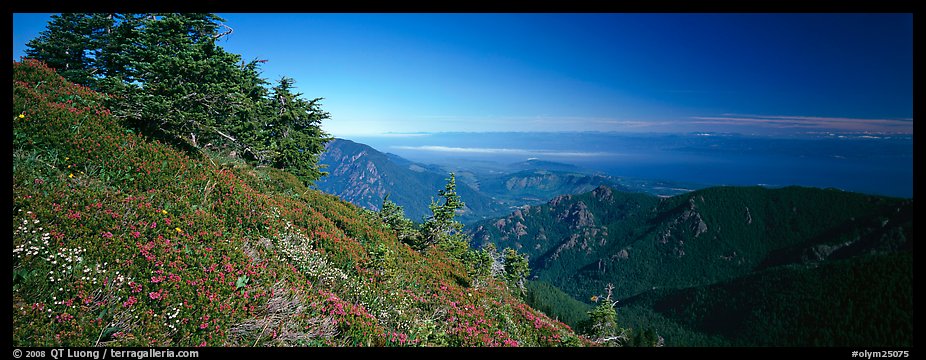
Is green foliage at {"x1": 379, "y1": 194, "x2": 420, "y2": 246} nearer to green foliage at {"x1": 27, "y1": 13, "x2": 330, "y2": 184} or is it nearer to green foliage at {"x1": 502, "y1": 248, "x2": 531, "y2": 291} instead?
green foliage at {"x1": 27, "y1": 13, "x2": 330, "y2": 184}

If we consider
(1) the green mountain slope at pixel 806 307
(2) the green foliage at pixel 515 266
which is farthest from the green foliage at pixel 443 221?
(1) the green mountain slope at pixel 806 307

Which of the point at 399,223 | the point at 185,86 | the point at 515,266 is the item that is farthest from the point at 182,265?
the point at 515,266

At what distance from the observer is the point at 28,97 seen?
432 inches

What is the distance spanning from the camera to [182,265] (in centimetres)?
617

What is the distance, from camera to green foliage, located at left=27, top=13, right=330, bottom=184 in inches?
503

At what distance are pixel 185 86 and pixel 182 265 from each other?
442 inches

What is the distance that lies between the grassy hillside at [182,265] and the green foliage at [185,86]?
1527mm

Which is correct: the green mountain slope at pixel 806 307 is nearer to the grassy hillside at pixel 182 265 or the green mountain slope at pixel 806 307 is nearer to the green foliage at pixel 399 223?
the green foliage at pixel 399 223

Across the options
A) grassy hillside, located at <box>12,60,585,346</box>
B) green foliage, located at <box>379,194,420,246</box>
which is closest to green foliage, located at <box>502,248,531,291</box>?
green foliage, located at <box>379,194,420,246</box>

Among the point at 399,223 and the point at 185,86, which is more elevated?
the point at 185,86

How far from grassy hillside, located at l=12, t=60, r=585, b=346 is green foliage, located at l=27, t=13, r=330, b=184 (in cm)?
153

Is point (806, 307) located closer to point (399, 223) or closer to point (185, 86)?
point (399, 223)

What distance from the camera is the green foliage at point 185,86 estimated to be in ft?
41.9

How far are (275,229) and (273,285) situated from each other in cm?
339
